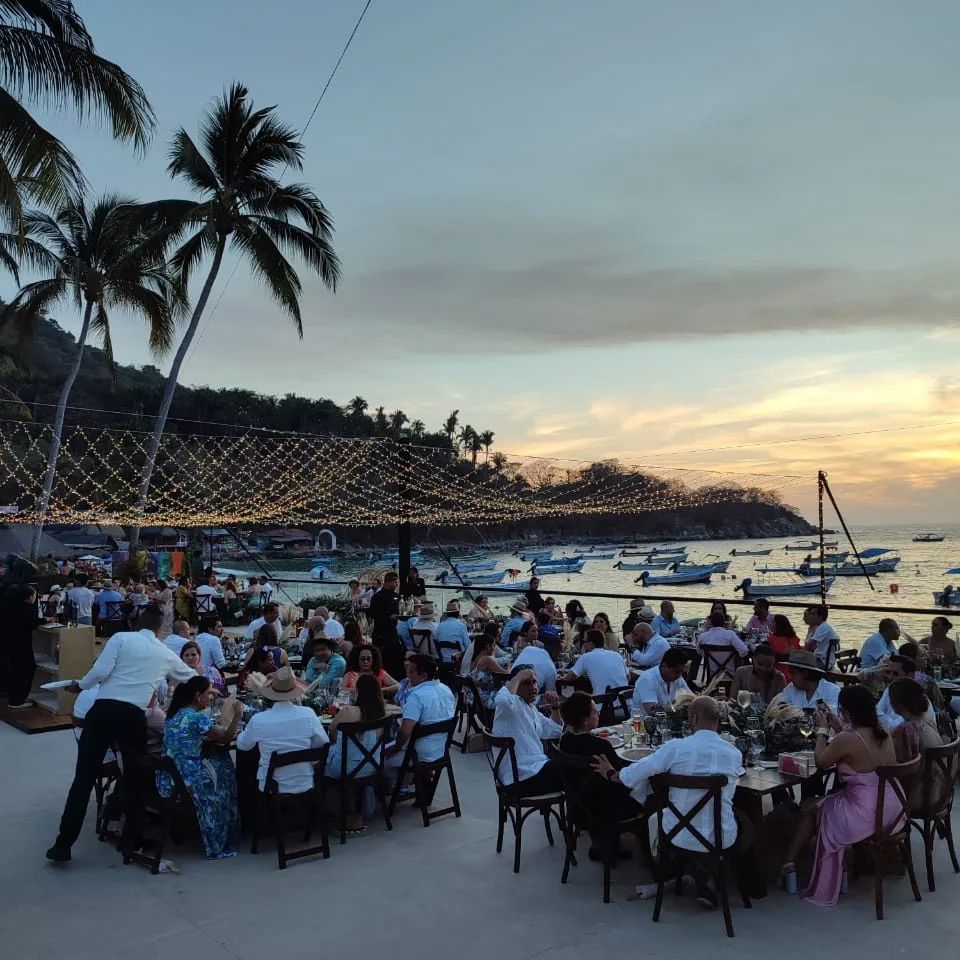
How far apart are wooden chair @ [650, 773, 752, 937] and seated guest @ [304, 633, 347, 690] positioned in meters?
3.77

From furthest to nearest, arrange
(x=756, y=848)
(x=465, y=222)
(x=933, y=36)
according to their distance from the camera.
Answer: (x=465, y=222), (x=933, y=36), (x=756, y=848)

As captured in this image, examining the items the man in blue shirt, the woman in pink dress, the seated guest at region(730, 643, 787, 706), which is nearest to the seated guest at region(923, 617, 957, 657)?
the seated guest at region(730, 643, 787, 706)

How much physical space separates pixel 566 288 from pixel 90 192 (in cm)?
989

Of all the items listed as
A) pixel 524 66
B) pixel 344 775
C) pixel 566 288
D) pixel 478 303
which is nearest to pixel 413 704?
pixel 344 775

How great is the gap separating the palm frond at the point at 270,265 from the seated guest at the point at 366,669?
45.6ft

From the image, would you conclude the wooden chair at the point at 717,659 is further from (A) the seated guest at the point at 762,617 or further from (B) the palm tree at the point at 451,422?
(B) the palm tree at the point at 451,422

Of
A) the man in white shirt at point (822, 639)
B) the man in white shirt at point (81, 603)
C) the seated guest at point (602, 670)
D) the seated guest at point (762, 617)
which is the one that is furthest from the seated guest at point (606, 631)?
the man in white shirt at point (81, 603)

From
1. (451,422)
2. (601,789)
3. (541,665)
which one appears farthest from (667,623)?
(451,422)

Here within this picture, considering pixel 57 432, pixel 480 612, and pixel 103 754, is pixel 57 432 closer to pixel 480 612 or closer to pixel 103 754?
pixel 480 612

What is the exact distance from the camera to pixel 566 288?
683 inches

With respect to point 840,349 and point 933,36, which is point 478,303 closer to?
point 840,349

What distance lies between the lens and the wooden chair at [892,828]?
4.27 meters

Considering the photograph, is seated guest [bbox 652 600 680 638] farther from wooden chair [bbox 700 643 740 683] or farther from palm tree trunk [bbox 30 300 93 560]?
palm tree trunk [bbox 30 300 93 560]

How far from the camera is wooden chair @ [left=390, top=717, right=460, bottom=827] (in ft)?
19.1
